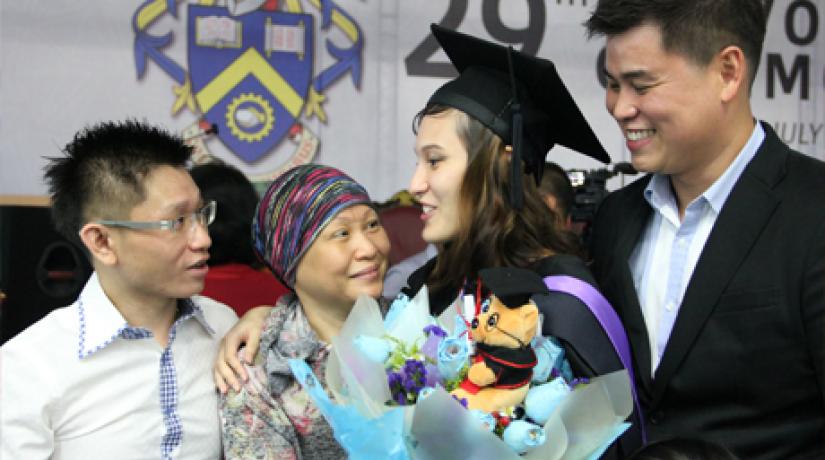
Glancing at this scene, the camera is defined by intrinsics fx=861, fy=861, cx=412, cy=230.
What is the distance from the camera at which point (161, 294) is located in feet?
6.34

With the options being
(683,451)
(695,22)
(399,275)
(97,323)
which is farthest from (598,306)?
(399,275)

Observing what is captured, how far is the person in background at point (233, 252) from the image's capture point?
275cm

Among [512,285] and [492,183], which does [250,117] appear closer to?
[492,183]

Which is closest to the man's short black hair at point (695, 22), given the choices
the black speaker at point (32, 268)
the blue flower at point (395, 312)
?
the blue flower at point (395, 312)

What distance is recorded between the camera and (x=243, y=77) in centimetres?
409

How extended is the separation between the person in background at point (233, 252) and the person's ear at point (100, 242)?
2.61 feet

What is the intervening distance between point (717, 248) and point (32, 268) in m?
2.62

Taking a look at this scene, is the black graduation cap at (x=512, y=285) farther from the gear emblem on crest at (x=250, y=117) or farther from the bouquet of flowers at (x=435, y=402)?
the gear emblem on crest at (x=250, y=117)

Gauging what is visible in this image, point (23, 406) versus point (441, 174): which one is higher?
point (441, 174)

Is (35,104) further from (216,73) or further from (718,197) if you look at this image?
(718,197)

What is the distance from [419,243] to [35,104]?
186 cm

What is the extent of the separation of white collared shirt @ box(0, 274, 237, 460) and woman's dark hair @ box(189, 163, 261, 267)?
0.78m

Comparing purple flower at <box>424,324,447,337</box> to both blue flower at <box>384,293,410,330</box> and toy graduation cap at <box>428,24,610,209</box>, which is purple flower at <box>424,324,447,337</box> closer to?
blue flower at <box>384,293,410,330</box>

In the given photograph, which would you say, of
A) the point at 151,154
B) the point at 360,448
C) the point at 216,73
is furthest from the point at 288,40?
the point at 360,448
